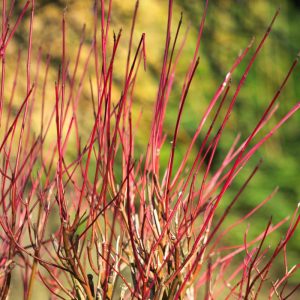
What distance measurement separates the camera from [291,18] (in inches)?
214

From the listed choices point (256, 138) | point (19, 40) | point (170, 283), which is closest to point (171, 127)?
point (256, 138)

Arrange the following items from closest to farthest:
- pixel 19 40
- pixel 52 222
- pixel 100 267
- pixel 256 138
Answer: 1. pixel 100 267
2. pixel 52 222
3. pixel 256 138
4. pixel 19 40

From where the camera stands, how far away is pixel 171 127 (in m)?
5.36

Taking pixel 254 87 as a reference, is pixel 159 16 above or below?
above

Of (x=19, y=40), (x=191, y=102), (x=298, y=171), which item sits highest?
(x=19, y=40)

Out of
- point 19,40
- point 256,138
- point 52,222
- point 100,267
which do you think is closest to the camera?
point 100,267

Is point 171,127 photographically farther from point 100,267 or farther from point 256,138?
point 100,267

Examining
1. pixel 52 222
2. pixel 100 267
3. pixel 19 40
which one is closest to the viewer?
pixel 100 267

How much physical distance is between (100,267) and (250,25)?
416cm

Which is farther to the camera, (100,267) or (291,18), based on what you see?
(291,18)

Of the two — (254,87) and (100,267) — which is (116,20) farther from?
(100,267)

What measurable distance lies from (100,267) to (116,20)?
4057 mm

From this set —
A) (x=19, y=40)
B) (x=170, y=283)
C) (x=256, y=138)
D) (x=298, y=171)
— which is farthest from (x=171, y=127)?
(x=170, y=283)

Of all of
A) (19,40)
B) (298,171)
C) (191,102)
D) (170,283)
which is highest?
(19,40)
